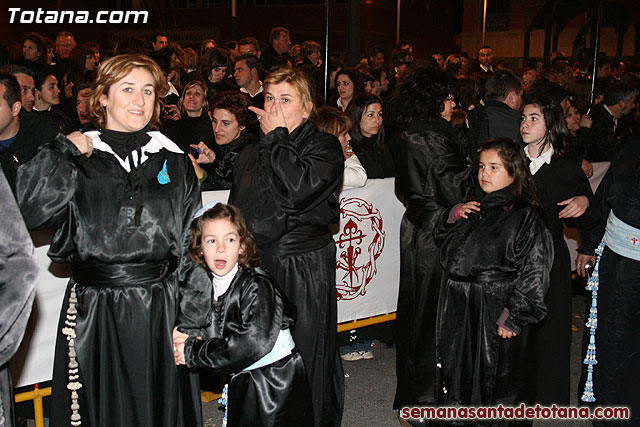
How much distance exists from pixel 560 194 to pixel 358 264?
1.94 m

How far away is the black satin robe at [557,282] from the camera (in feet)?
15.7

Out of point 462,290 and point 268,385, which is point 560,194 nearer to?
point 462,290

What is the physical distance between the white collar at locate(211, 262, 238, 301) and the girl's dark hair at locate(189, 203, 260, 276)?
1.8 inches

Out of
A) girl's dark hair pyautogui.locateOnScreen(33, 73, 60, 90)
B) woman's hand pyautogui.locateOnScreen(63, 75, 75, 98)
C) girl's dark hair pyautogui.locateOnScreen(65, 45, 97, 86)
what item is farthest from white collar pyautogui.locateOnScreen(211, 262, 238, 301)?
woman's hand pyautogui.locateOnScreen(63, 75, 75, 98)

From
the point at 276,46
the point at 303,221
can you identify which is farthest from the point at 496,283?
the point at 276,46

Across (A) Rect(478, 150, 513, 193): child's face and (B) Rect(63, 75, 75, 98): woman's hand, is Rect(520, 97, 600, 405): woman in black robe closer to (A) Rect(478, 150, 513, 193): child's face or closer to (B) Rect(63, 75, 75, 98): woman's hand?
(A) Rect(478, 150, 513, 193): child's face

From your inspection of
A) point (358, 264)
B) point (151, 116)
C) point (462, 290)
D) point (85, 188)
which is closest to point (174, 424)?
point (85, 188)

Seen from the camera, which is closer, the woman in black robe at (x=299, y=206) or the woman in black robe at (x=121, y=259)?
the woman in black robe at (x=121, y=259)

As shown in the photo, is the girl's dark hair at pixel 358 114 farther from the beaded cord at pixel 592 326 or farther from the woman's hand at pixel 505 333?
the woman's hand at pixel 505 333

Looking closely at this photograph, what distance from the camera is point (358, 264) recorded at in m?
6.08

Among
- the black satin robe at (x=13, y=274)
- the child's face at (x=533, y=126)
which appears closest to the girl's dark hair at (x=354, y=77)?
the child's face at (x=533, y=126)

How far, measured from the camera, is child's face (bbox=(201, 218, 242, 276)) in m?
3.43

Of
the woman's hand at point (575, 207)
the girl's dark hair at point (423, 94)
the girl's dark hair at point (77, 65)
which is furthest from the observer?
the girl's dark hair at point (77, 65)

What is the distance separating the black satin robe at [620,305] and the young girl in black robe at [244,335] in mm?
2362
